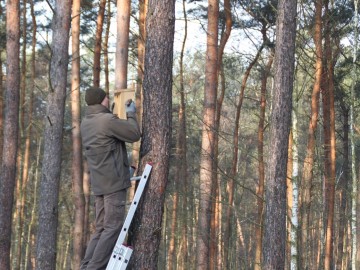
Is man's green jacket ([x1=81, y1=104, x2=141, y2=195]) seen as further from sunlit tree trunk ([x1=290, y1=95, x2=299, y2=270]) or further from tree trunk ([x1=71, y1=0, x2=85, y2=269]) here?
tree trunk ([x1=71, y1=0, x2=85, y2=269])

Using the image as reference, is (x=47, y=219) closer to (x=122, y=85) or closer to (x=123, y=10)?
(x=122, y=85)

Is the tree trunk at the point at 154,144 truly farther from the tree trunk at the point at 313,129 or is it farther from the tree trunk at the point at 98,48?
the tree trunk at the point at 98,48

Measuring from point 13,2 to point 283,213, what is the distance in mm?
7890

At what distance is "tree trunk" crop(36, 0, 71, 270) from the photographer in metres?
9.96

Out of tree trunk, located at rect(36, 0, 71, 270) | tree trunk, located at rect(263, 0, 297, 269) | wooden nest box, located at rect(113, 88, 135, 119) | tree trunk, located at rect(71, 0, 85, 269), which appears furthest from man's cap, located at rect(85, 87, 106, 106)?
tree trunk, located at rect(71, 0, 85, 269)

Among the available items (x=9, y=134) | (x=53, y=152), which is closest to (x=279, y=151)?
(x=53, y=152)

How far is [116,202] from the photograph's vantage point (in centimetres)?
592

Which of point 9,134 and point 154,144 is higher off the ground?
point 154,144

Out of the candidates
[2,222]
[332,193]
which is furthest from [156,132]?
[332,193]

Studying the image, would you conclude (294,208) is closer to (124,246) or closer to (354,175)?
(354,175)

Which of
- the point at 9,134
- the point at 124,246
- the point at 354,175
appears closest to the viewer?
the point at 124,246

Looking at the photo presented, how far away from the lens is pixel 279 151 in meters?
8.43

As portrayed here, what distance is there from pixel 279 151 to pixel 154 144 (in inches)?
117

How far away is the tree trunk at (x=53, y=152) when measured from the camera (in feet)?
32.7
